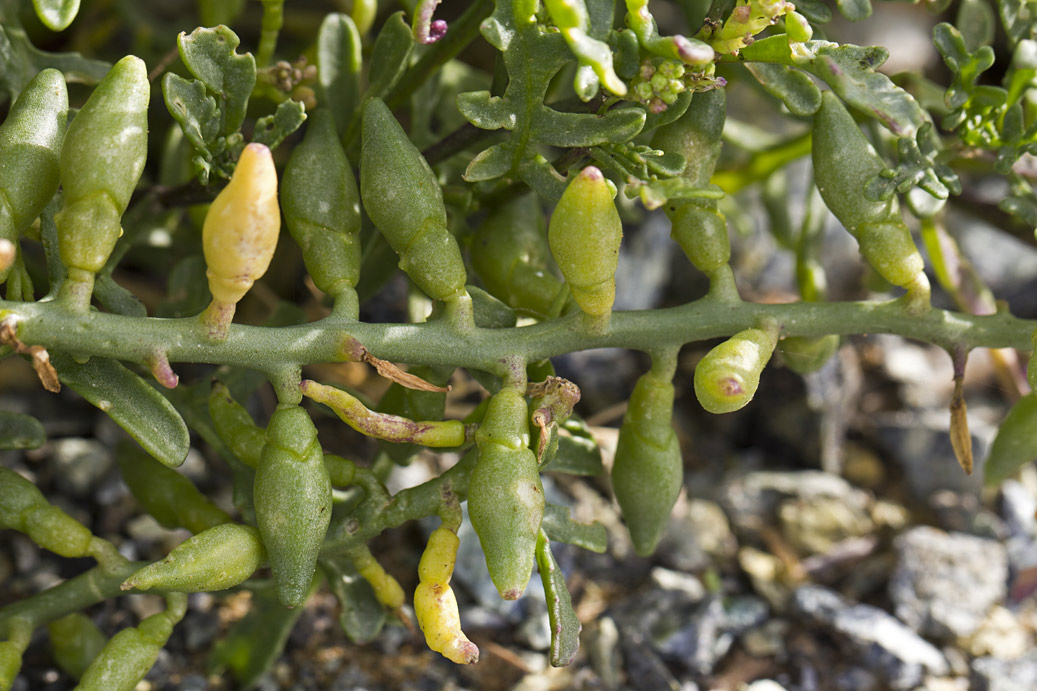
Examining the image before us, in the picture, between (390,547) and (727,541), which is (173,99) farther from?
(727,541)

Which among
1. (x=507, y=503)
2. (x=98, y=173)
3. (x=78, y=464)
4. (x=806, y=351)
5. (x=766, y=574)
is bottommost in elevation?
(x=766, y=574)

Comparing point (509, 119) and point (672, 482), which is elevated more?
point (509, 119)

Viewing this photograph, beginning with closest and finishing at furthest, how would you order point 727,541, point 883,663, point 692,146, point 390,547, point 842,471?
point 692,146
point 883,663
point 390,547
point 727,541
point 842,471

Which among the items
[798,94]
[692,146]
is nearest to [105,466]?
[692,146]

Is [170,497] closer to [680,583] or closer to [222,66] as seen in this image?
[222,66]

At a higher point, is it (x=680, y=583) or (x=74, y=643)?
(x=74, y=643)

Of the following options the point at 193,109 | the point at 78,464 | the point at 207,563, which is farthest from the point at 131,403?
the point at 78,464

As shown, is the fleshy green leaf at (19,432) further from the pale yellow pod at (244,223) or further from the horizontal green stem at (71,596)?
the pale yellow pod at (244,223)
